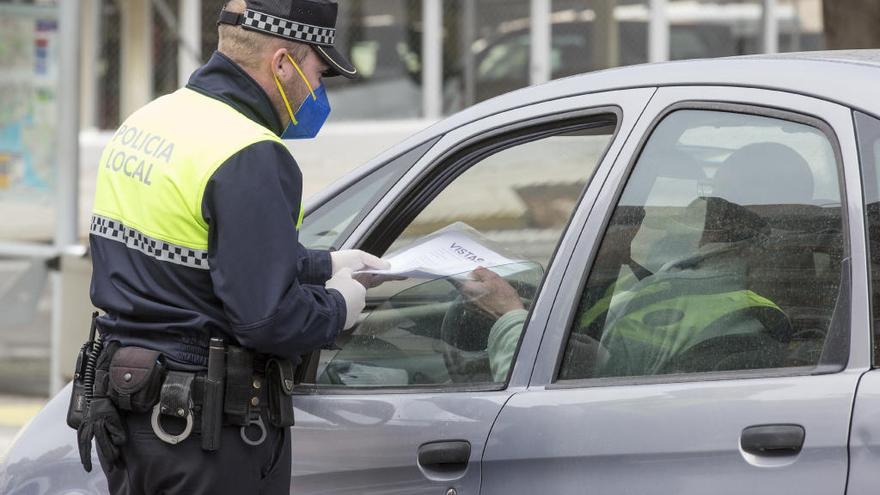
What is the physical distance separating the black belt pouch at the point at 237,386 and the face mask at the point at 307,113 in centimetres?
51

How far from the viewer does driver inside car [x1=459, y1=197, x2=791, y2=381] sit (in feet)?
7.84

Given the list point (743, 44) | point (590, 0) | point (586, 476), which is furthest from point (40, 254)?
point (743, 44)

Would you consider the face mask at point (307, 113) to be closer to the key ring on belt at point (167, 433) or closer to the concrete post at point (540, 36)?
the key ring on belt at point (167, 433)

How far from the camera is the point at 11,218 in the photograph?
7.76 metres

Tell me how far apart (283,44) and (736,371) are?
3.47ft

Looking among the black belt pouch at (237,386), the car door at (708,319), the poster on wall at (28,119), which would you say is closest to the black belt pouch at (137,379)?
the black belt pouch at (237,386)

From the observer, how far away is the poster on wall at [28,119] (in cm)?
749

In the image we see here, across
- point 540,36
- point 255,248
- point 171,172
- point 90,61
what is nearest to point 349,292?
point 255,248

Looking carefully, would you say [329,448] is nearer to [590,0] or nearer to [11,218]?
[11,218]

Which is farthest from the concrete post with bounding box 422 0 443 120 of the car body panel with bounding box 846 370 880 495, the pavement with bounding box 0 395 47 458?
the car body panel with bounding box 846 370 880 495

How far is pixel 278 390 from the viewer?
2.56 m

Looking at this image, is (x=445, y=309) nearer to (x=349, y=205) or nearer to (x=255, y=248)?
(x=349, y=205)

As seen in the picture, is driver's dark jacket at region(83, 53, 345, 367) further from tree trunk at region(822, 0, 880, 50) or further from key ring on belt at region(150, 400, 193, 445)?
tree trunk at region(822, 0, 880, 50)

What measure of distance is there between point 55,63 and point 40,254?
1.10m
